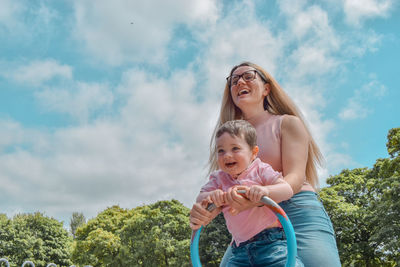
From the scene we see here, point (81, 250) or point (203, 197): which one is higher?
point (81, 250)

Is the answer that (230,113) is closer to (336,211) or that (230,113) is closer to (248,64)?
(248,64)

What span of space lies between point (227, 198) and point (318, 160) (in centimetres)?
155

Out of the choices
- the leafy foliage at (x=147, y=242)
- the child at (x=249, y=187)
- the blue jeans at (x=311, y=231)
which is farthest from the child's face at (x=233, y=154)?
the leafy foliage at (x=147, y=242)

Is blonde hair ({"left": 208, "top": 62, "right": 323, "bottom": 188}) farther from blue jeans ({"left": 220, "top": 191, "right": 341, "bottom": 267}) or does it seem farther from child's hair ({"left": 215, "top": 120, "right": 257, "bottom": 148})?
child's hair ({"left": 215, "top": 120, "right": 257, "bottom": 148})

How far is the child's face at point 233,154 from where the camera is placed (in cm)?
279

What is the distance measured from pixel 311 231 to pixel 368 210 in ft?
74.0

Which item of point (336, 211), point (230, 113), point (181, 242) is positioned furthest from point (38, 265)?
point (230, 113)

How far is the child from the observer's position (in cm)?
267

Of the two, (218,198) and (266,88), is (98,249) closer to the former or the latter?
(266,88)

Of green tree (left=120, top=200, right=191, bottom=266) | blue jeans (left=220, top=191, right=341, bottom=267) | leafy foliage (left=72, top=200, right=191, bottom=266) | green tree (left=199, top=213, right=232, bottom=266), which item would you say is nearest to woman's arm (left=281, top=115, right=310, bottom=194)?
blue jeans (left=220, top=191, right=341, bottom=267)

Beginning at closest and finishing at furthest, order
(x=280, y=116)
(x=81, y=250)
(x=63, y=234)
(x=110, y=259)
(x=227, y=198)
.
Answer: (x=227, y=198), (x=280, y=116), (x=110, y=259), (x=81, y=250), (x=63, y=234)

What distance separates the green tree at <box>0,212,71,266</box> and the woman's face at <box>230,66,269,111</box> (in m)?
38.8

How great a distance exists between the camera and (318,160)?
3.81 m

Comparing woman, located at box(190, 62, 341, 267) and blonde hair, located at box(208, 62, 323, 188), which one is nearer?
woman, located at box(190, 62, 341, 267)
